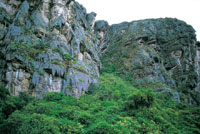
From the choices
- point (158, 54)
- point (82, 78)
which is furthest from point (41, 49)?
point (158, 54)

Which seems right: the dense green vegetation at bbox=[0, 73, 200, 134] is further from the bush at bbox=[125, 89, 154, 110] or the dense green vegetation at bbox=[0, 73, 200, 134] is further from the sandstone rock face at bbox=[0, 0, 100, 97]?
the sandstone rock face at bbox=[0, 0, 100, 97]

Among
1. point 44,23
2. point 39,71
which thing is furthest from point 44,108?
point 44,23

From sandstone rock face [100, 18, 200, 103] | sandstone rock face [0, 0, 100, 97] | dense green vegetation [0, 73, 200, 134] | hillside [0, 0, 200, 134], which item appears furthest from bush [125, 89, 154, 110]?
sandstone rock face [100, 18, 200, 103]

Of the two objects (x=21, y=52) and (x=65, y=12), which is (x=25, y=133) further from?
(x=65, y=12)

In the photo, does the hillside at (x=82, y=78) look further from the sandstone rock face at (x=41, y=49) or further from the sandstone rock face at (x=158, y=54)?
the sandstone rock face at (x=158, y=54)

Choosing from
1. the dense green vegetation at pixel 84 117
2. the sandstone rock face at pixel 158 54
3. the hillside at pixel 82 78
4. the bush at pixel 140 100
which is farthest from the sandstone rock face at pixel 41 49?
the sandstone rock face at pixel 158 54

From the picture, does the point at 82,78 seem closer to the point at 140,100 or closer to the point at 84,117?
the point at 140,100

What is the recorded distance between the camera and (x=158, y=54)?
181ft

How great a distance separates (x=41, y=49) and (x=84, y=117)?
14.7 metres

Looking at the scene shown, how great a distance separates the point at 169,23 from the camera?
205 ft

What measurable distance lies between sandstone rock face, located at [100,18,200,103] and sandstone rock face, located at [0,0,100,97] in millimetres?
15062

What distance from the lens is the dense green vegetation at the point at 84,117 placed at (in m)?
14.0

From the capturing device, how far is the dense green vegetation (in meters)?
14.0

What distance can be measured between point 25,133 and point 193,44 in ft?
190
